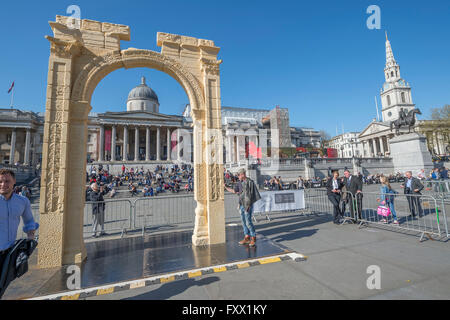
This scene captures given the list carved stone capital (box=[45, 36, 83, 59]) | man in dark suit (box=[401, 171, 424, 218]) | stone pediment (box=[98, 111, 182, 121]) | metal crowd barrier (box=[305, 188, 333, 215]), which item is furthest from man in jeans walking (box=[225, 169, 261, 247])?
stone pediment (box=[98, 111, 182, 121])

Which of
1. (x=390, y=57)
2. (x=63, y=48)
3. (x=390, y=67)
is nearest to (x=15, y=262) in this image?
(x=63, y=48)

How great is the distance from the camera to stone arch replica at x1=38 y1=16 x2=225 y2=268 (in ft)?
14.0

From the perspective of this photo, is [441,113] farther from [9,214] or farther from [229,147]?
[9,214]

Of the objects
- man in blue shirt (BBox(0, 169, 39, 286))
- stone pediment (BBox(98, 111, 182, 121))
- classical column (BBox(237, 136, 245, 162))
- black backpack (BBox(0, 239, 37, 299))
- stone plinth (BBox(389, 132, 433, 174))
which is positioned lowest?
black backpack (BBox(0, 239, 37, 299))

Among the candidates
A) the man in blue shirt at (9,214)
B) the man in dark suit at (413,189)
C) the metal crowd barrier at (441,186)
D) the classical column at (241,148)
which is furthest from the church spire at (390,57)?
the man in blue shirt at (9,214)

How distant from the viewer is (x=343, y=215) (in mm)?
7191

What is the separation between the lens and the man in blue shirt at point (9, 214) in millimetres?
2268

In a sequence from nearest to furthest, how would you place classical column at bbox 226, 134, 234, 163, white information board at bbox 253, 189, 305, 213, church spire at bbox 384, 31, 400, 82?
1. white information board at bbox 253, 189, 305, 213
2. classical column at bbox 226, 134, 234, 163
3. church spire at bbox 384, 31, 400, 82

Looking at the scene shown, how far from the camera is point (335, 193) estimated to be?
23.7ft

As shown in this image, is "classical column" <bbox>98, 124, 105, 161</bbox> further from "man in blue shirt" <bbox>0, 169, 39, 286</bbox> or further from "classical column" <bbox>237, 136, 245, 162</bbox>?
"man in blue shirt" <bbox>0, 169, 39, 286</bbox>

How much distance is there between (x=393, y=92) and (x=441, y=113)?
3510cm

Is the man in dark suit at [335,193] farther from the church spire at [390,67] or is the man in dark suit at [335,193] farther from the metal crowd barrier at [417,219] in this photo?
the church spire at [390,67]

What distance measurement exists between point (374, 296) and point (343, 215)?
5229mm
